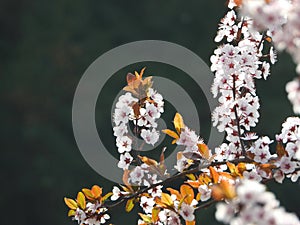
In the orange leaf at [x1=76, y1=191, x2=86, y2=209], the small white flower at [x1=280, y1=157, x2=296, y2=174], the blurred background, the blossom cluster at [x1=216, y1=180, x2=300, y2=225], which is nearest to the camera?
the blossom cluster at [x1=216, y1=180, x2=300, y2=225]

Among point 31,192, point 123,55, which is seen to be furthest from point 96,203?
point 123,55

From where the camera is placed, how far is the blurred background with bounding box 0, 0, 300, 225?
5535 mm

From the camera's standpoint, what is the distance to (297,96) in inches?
34.7

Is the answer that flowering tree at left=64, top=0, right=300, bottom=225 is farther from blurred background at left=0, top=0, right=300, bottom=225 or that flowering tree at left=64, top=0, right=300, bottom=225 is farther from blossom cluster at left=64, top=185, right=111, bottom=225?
blurred background at left=0, top=0, right=300, bottom=225

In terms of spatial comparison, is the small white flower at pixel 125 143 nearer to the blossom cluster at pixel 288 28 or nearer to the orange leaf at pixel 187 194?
the orange leaf at pixel 187 194

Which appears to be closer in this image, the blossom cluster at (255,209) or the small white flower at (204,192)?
the blossom cluster at (255,209)

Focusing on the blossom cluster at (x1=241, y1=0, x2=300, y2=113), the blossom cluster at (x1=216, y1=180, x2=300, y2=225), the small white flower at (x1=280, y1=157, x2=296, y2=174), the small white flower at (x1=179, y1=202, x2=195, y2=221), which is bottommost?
the blossom cluster at (x1=216, y1=180, x2=300, y2=225)

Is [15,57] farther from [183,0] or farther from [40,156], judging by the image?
[183,0]

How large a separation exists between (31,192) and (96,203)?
4.26m

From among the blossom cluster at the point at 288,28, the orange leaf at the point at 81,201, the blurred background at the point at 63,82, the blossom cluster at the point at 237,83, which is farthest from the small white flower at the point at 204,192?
the blurred background at the point at 63,82

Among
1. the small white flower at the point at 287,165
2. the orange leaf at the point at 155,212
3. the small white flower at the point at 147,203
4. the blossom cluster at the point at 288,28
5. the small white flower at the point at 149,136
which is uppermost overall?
the small white flower at the point at 149,136

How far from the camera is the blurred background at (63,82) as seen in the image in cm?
554

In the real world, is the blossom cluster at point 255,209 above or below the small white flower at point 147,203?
below

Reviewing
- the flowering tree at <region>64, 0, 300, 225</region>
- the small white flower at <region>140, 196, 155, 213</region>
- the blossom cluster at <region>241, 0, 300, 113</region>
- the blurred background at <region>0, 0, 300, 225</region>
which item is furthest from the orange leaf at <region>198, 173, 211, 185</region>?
the blurred background at <region>0, 0, 300, 225</region>
